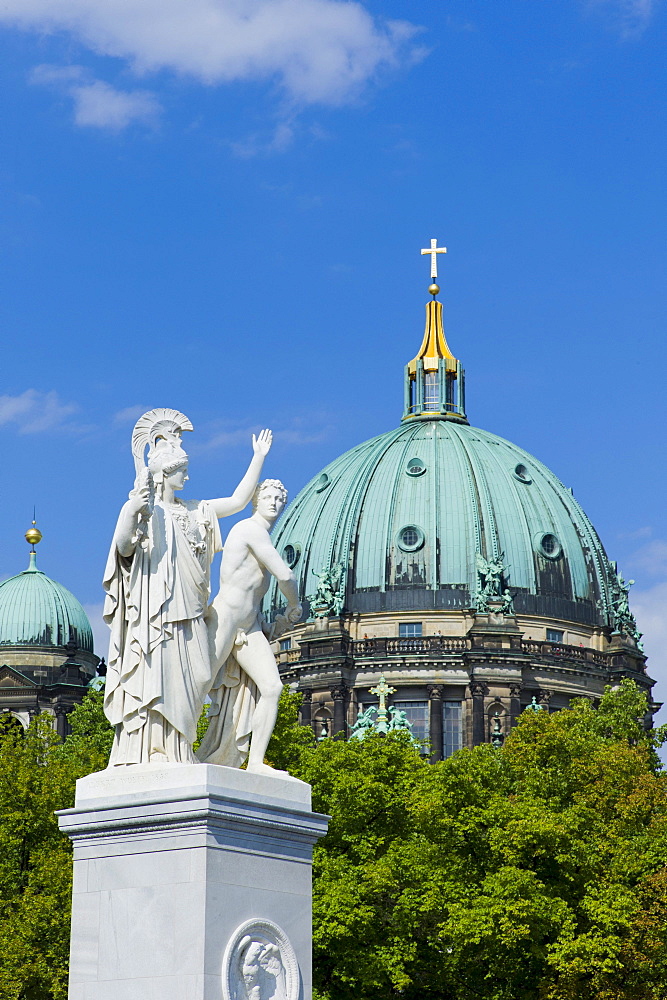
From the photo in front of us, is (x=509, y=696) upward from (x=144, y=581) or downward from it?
upward

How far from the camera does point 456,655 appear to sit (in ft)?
351

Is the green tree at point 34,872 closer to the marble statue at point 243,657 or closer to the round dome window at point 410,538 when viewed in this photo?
the marble statue at point 243,657

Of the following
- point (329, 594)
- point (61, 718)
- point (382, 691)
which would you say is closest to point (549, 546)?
point (329, 594)

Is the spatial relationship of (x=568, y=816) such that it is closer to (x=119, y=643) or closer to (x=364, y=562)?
(x=119, y=643)

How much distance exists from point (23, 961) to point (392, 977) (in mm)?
8177

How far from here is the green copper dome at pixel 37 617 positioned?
11412cm

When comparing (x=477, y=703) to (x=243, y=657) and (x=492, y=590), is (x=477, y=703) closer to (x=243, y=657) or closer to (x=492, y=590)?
(x=492, y=590)

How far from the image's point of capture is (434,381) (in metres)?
124

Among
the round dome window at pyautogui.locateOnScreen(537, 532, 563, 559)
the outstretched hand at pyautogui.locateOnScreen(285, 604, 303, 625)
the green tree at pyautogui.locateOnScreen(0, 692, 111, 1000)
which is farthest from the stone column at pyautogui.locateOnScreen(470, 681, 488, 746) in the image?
the outstretched hand at pyautogui.locateOnScreen(285, 604, 303, 625)

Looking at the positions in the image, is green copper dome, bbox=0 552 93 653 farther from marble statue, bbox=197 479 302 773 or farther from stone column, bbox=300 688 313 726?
marble statue, bbox=197 479 302 773

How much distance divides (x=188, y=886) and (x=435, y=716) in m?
88.2

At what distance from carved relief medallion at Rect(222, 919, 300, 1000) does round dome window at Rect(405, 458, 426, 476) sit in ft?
311

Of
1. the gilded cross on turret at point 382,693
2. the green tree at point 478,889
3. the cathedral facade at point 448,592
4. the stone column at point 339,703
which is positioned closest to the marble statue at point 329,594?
the cathedral facade at point 448,592

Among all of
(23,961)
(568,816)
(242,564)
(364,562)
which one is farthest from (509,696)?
(242,564)
